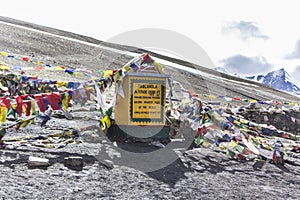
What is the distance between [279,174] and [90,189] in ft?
12.4

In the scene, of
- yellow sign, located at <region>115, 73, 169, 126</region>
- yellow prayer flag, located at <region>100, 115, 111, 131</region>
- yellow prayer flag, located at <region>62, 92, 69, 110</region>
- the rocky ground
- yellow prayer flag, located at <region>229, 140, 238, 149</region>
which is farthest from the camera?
yellow prayer flag, located at <region>229, 140, 238, 149</region>

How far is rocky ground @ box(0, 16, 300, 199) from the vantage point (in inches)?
162

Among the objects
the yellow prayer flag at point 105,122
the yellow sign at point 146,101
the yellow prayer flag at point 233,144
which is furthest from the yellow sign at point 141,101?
the yellow prayer flag at point 233,144

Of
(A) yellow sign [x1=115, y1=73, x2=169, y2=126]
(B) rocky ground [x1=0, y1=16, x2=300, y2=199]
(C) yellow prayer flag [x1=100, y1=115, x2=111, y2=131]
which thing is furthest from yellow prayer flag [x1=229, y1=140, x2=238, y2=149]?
(C) yellow prayer flag [x1=100, y1=115, x2=111, y2=131]

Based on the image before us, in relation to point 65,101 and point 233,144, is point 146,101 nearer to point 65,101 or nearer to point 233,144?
point 65,101

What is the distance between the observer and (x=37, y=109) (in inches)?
238

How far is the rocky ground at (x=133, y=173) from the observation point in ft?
13.5

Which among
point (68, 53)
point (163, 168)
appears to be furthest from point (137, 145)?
point (68, 53)

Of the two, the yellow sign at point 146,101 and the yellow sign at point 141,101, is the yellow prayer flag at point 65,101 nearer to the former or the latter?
the yellow sign at point 141,101

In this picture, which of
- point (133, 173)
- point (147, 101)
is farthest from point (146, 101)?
point (133, 173)

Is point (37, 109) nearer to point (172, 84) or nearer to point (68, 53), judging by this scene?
point (172, 84)

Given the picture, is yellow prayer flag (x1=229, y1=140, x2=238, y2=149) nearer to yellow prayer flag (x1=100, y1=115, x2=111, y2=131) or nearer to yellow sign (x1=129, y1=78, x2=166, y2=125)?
yellow sign (x1=129, y1=78, x2=166, y2=125)

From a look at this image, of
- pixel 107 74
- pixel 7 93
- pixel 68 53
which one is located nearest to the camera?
pixel 107 74

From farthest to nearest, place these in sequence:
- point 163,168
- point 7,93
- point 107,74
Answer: point 7,93 → point 107,74 → point 163,168
